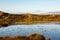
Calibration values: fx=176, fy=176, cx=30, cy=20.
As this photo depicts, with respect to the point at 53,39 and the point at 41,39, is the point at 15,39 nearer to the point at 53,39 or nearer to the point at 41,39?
the point at 41,39

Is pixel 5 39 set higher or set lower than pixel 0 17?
higher

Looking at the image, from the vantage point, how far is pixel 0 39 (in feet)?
93.6

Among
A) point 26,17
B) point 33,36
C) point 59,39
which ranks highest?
point 33,36

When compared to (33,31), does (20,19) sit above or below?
below

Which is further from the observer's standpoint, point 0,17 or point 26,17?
point 26,17

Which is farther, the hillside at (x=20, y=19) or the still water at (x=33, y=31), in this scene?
the hillside at (x=20, y=19)

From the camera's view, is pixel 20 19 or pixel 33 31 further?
pixel 20 19

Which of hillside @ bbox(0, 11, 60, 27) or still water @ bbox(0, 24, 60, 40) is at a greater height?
still water @ bbox(0, 24, 60, 40)

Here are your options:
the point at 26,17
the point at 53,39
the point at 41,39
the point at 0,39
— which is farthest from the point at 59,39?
the point at 26,17

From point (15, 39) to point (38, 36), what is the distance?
3.84 metres

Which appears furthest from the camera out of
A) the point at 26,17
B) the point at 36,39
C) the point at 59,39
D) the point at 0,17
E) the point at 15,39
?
the point at 26,17

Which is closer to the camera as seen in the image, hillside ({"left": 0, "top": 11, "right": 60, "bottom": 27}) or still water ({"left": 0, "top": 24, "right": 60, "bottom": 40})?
still water ({"left": 0, "top": 24, "right": 60, "bottom": 40})

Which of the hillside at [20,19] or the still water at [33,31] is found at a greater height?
the still water at [33,31]

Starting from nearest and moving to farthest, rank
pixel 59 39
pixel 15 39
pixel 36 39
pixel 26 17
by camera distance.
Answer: pixel 36 39 < pixel 15 39 < pixel 59 39 < pixel 26 17
